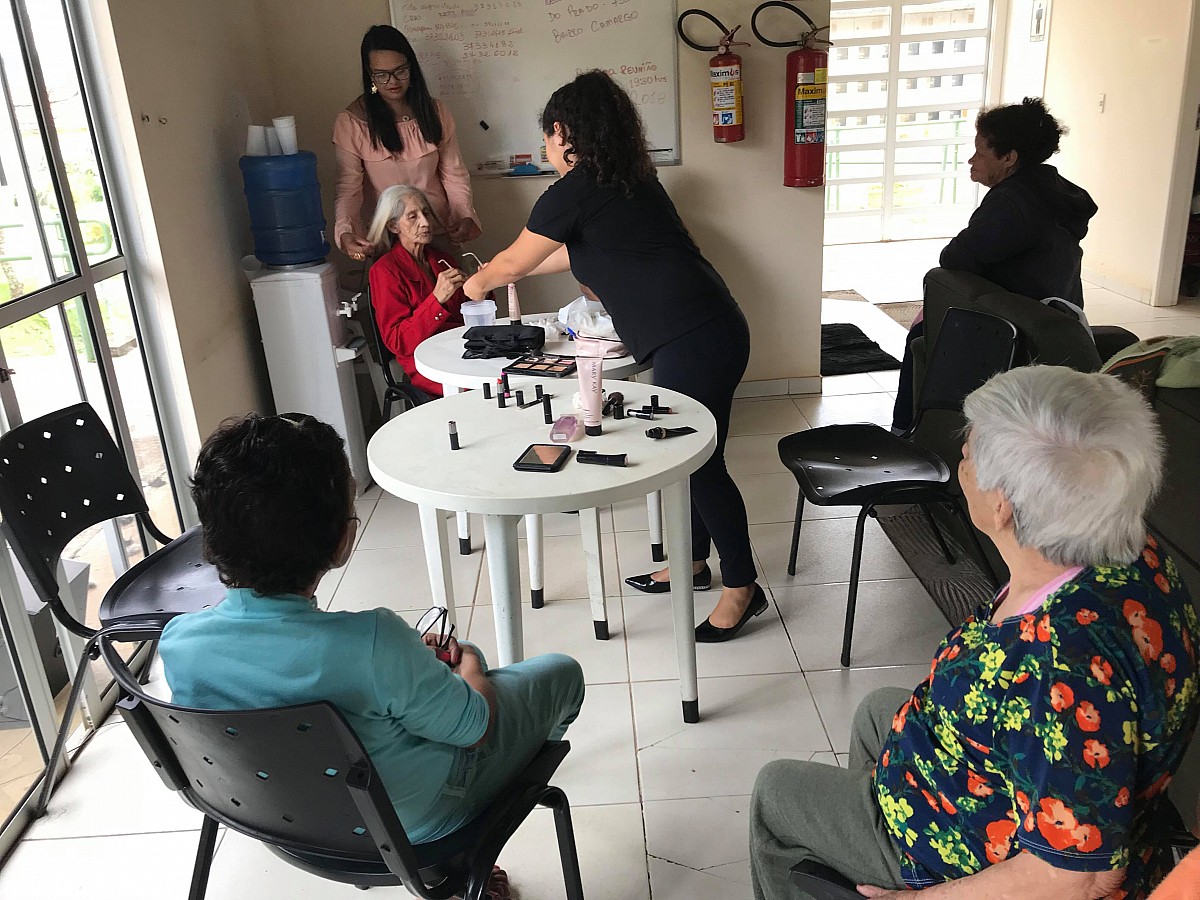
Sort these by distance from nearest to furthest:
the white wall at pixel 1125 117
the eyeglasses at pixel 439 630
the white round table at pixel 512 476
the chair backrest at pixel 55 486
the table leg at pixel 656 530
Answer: the eyeglasses at pixel 439 630 < the white round table at pixel 512 476 < the chair backrest at pixel 55 486 < the table leg at pixel 656 530 < the white wall at pixel 1125 117

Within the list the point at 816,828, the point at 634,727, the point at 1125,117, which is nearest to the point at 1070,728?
the point at 816,828

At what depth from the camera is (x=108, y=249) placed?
2.76m

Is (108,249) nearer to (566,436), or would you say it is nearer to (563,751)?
(566,436)

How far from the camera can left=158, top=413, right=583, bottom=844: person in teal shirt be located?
1.18 metres

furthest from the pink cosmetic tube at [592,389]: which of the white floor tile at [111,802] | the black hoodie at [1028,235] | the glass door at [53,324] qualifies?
the black hoodie at [1028,235]

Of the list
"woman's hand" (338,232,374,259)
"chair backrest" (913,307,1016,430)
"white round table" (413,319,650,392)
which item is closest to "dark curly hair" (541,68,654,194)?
"white round table" (413,319,650,392)

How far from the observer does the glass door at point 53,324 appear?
219 cm

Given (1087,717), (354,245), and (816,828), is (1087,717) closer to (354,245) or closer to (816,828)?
(816,828)

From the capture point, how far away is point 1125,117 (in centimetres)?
645

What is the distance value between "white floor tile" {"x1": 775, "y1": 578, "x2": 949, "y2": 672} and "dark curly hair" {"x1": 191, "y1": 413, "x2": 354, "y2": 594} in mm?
1623

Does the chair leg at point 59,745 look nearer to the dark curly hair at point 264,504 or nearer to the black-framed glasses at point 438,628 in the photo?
the black-framed glasses at point 438,628

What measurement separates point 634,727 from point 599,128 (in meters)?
1.46

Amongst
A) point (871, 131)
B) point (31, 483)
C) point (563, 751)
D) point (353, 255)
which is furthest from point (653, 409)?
point (871, 131)

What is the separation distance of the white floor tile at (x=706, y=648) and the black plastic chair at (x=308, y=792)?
1.14m
